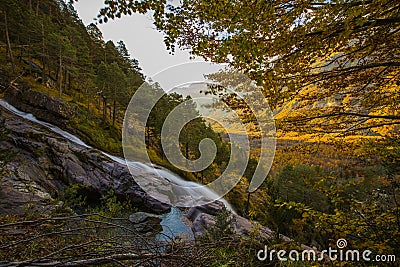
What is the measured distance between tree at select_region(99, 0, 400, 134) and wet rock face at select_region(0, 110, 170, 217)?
7483 mm

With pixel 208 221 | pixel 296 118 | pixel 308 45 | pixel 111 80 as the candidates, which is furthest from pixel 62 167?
pixel 111 80

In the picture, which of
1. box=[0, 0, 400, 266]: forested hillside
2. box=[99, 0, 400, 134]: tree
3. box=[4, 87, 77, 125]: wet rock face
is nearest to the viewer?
box=[0, 0, 400, 266]: forested hillside

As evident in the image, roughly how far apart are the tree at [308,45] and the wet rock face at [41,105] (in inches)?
585

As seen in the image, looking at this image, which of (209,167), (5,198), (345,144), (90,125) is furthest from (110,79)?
(345,144)

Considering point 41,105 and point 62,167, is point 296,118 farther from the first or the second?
point 41,105

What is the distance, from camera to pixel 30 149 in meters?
10.0

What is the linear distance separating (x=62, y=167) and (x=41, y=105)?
7071mm

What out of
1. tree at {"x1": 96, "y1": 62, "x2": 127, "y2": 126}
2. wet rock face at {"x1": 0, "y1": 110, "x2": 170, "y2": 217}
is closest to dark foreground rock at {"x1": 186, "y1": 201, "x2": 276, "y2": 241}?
wet rock face at {"x1": 0, "y1": 110, "x2": 170, "y2": 217}

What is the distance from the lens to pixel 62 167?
10.3 meters

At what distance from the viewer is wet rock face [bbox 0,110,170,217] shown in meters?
8.92

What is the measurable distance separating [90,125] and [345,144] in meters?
17.4

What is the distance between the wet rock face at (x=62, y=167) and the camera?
29.3ft

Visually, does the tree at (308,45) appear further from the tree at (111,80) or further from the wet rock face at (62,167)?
the tree at (111,80)

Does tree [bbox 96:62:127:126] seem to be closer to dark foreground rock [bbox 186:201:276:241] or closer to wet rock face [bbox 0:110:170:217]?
wet rock face [bbox 0:110:170:217]
